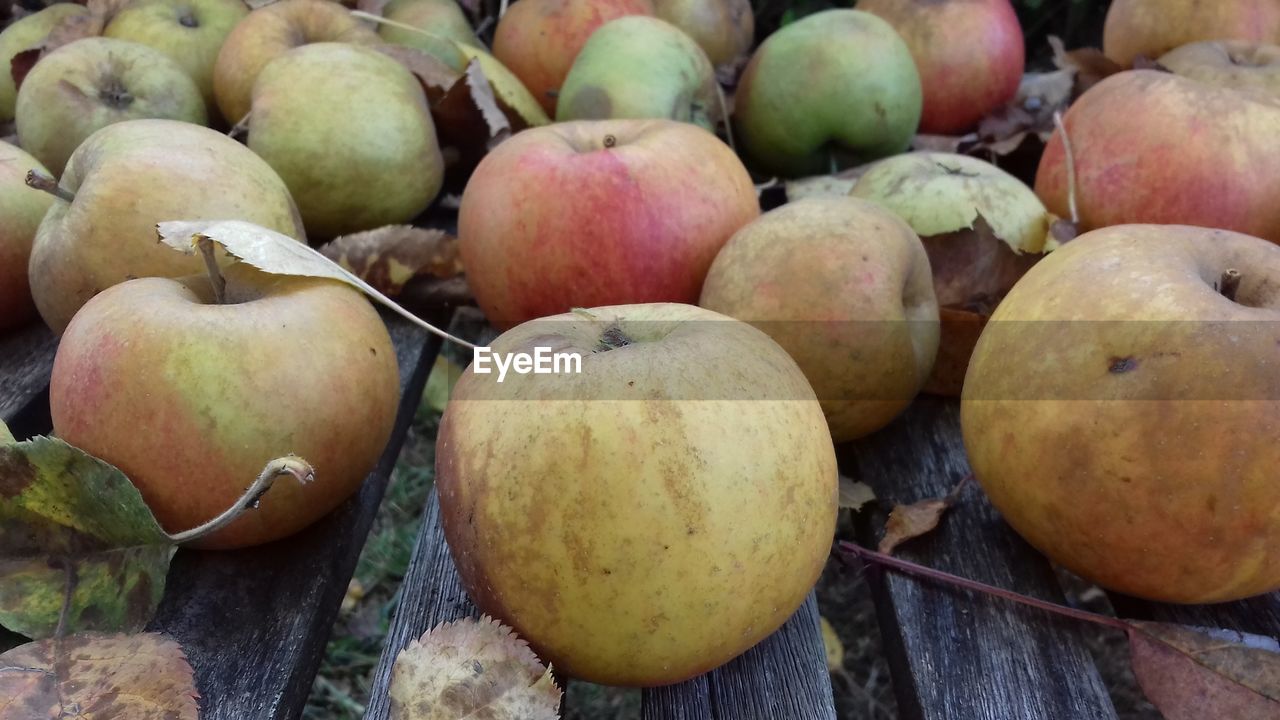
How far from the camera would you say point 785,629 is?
90cm

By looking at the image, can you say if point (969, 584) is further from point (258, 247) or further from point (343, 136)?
point (343, 136)

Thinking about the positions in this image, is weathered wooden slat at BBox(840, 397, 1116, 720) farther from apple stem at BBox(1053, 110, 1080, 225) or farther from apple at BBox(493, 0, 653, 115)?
apple at BBox(493, 0, 653, 115)

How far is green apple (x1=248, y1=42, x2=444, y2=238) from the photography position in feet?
4.71

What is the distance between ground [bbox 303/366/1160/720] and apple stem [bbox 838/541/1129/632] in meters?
0.62

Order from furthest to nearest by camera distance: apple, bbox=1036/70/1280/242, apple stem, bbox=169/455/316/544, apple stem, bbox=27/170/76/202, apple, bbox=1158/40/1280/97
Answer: apple, bbox=1158/40/1280/97 → apple, bbox=1036/70/1280/242 → apple stem, bbox=27/170/76/202 → apple stem, bbox=169/455/316/544

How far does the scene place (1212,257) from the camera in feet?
2.84

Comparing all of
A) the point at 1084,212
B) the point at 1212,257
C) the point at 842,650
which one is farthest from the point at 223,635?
the point at 1084,212

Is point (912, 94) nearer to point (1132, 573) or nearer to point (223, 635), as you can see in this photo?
point (1132, 573)

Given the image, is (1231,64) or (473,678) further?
(1231,64)

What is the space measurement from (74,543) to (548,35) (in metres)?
1.42

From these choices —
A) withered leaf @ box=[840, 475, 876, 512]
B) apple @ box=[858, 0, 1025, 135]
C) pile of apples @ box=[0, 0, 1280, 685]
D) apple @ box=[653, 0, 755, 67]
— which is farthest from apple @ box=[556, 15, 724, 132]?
withered leaf @ box=[840, 475, 876, 512]

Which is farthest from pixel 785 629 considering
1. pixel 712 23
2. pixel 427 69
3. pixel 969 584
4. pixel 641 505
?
pixel 712 23

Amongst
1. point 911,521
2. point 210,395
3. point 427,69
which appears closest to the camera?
point 210,395

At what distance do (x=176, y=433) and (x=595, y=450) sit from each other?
1.37 ft
